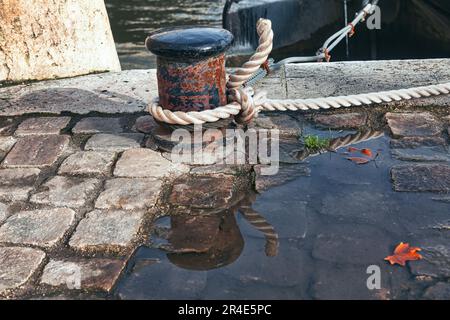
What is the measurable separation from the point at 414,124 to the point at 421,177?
0.68 meters

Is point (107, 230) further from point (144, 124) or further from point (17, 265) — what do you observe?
point (144, 124)

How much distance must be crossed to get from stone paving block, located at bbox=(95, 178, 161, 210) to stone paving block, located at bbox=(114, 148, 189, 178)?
0.07 m

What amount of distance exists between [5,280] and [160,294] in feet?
2.11

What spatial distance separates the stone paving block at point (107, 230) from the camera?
2.58 meters

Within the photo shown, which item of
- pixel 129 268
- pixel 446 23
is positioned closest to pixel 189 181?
pixel 129 268

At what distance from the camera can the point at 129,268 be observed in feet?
7.99

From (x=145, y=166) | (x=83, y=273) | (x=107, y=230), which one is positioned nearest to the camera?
(x=83, y=273)

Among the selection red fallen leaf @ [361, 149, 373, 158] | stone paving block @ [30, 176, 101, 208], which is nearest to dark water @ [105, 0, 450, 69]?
red fallen leaf @ [361, 149, 373, 158]

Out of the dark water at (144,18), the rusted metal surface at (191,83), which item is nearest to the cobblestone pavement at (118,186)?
the rusted metal surface at (191,83)

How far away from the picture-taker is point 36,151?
346 cm

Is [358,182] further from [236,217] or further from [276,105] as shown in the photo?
[276,105]

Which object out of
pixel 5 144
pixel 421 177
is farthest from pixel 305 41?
pixel 421 177

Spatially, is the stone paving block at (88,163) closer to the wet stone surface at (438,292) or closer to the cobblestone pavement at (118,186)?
the cobblestone pavement at (118,186)

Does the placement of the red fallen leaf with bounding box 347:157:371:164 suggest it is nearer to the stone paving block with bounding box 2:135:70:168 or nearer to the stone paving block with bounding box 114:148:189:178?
the stone paving block with bounding box 114:148:189:178
